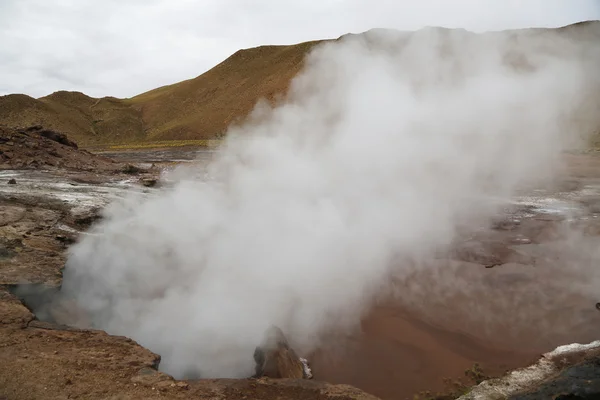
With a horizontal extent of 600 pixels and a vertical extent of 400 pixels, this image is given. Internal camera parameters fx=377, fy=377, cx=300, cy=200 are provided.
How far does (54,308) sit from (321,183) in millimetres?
4487

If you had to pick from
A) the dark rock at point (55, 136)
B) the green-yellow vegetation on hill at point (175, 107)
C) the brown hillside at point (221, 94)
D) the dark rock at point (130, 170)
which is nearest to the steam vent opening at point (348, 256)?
the dark rock at point (130, 170)

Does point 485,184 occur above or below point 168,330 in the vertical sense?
above

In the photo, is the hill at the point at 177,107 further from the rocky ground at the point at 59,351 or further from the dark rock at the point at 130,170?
the rocky ground at the point at 59,351

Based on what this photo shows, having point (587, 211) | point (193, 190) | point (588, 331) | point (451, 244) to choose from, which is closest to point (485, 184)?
point (587, 211)

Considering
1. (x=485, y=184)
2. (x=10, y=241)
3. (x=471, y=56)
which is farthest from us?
(x=485, y=184)

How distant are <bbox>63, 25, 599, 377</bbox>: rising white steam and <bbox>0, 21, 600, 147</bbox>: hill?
35607mm

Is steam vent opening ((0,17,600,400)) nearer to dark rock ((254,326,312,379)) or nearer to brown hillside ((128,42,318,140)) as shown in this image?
dark rock ((254,326,312,379))

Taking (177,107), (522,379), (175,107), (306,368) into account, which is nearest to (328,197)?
(306,368)

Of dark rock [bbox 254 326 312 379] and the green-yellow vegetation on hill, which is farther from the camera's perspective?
the green-yellow vegetation on hill

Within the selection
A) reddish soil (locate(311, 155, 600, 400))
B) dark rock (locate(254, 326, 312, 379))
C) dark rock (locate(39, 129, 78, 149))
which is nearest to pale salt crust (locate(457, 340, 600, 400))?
Result: reddish soil (locate(311, 155, 600, 400))

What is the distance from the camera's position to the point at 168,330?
4516 mm

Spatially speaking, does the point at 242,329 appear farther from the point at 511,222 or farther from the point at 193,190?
the point at 511,222

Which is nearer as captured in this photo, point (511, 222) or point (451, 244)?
point (451, 244)

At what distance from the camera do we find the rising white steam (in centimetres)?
492
